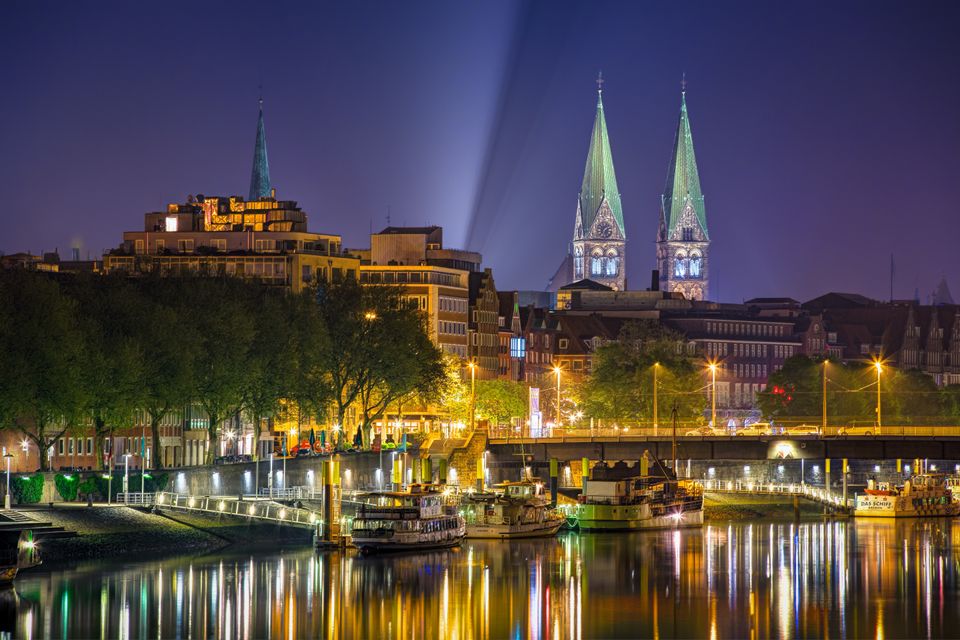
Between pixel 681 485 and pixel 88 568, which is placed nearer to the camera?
pixel 88 568

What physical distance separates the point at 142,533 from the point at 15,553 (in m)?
18.6

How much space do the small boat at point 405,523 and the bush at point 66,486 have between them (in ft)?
52.6

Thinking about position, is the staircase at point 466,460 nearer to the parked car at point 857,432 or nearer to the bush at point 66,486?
the parked car at point 857,432

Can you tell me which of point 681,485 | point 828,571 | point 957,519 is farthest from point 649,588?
point 957,519

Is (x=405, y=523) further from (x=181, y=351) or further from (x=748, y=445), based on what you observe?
(x=748, y=445)

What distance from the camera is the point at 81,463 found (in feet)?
562

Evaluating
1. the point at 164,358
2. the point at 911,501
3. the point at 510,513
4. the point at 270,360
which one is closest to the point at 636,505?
the point at 510,513

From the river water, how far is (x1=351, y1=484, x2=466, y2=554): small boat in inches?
55.5

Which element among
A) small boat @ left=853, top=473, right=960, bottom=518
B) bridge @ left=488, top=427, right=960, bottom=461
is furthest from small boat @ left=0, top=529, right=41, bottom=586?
small boat @ left=853, top=473, right=960, bottom=518

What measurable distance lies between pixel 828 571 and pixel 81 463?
60.1 metres

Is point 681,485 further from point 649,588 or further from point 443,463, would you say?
point 649,588

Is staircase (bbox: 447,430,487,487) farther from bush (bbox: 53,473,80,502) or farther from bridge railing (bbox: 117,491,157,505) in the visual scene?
bush (bbox: 53,473,80,502)

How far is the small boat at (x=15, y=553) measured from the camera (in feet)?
376

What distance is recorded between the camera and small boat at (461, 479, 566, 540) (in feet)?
507
